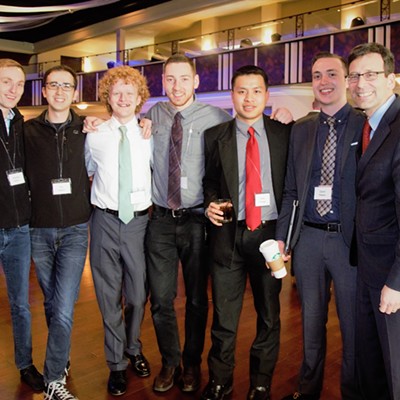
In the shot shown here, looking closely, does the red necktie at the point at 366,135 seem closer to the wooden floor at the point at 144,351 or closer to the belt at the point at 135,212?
the belt at the point at 135,212

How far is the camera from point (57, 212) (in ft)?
8.32

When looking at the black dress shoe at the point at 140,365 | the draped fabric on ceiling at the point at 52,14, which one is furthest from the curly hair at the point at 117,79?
the draped fabric on ceiling at the point at 52,14

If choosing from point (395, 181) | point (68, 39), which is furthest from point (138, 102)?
point (68, 39)

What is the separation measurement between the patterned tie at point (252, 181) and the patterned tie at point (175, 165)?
0.42 m

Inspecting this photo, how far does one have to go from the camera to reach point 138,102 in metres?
2.78

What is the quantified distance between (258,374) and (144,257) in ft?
2.91

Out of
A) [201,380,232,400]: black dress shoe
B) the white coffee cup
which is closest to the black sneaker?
[201,380,232,400]: black dress shoe

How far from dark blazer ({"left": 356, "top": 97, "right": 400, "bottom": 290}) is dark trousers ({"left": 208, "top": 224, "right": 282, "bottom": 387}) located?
525 millimetres

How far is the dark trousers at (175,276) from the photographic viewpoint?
262 cm

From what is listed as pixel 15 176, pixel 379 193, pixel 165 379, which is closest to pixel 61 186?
pixel 15 176

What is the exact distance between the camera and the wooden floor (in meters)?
2.69

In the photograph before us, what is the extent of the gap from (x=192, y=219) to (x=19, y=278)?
1012 millimetres

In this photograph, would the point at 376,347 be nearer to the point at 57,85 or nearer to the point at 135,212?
the point at 135,212

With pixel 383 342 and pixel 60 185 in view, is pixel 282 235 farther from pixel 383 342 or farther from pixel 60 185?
pixel 60 185
